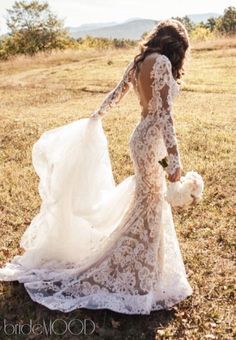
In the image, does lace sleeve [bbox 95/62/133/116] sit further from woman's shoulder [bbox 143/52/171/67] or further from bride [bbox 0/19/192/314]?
woman's shoulder [bbox 143/52/171/67]

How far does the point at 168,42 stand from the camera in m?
5.43

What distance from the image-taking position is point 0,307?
6.46 meters

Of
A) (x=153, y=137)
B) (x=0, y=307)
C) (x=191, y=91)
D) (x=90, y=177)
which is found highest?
(x=153, y=137)

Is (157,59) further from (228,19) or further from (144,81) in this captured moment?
(228,19)

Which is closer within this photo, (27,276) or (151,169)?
(151,169)

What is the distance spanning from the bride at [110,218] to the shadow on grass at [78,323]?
0.38ft

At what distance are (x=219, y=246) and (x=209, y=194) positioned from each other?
2.31 meters

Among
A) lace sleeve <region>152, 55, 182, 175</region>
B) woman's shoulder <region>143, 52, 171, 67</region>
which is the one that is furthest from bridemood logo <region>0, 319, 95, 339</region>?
woman's shoulder <region>143, 52, 171, 67</region>

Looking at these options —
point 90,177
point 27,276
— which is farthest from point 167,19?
point 27,276

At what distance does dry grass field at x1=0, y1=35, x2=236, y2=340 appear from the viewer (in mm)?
6180

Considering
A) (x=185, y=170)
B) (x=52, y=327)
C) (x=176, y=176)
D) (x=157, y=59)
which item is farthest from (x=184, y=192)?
(x=185, y=170)

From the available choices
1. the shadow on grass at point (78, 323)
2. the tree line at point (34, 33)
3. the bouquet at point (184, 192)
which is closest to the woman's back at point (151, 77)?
the bouquet at point (184, 192)

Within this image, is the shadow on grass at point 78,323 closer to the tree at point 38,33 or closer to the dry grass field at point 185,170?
the dry grass field at point 185,170

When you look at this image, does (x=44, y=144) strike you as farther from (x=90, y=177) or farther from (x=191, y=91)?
(x=191, y=91)
